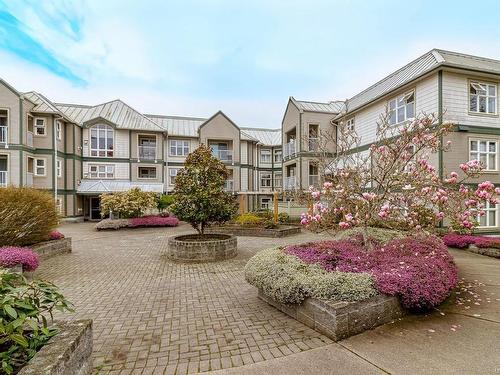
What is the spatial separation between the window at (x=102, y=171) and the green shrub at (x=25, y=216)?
1758cm

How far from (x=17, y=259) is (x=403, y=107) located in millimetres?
18399

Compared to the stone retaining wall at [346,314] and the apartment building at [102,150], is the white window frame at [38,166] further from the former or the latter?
the stone retaining wall at [346,314]

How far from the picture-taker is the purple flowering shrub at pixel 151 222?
19156 mm

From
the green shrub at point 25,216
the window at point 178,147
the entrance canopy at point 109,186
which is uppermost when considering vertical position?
the window at point 178,147

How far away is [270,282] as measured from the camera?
4750mm

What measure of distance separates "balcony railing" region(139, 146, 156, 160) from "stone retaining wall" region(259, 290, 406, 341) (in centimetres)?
2604

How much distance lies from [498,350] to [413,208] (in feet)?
11.2

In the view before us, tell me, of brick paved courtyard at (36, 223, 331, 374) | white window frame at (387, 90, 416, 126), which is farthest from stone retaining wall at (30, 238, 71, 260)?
white window frame at (387, 90, 416, 126)

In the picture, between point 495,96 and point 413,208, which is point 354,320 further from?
point 495,96

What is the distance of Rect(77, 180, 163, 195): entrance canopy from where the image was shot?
2450 cm

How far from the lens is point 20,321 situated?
7.60 feet

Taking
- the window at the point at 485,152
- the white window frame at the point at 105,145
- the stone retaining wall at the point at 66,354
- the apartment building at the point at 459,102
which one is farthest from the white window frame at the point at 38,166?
the window at the point at 485,152

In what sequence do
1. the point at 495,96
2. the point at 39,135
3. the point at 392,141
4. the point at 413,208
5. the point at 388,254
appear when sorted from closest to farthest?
the point at 388,254 < the point at 413,208 < the point at 392,141 < the point at 495,96 < the point at 39,135

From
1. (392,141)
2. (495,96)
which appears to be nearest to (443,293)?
(392,141)
